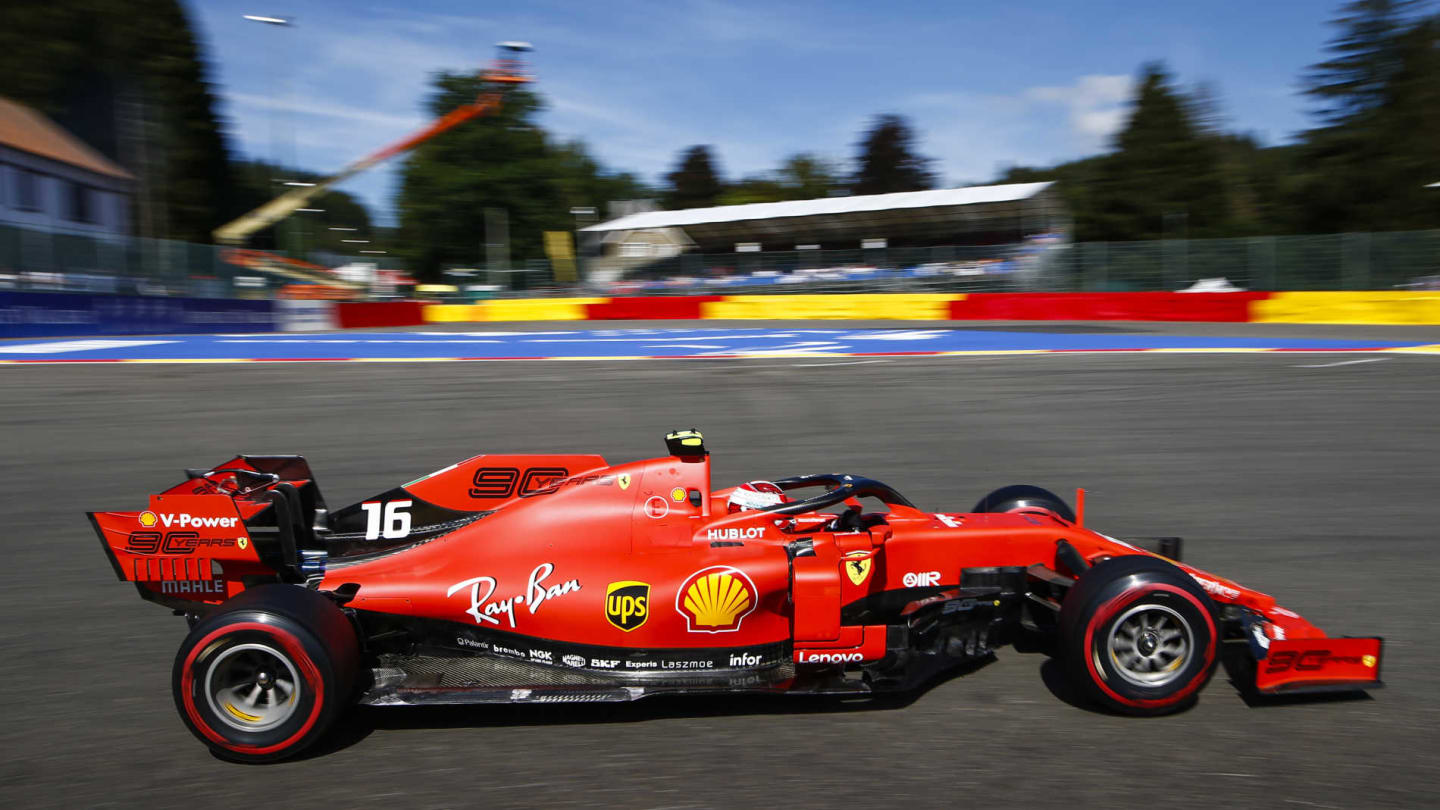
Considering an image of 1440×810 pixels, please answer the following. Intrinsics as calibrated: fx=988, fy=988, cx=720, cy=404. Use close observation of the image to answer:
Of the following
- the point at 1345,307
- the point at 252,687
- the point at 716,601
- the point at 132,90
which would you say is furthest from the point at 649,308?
the point at 132,90

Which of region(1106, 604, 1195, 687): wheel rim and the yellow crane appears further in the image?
the yellow crane

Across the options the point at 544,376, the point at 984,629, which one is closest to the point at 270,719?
the point at 984,629

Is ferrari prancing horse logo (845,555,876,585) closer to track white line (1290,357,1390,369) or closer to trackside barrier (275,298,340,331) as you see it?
track white line (1290,357,1390,369)

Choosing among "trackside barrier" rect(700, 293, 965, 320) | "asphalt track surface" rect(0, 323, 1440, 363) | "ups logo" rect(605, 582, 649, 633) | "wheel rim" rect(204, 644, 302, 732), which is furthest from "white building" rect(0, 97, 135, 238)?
"ups logo" rect(605, 582, 649, 633)

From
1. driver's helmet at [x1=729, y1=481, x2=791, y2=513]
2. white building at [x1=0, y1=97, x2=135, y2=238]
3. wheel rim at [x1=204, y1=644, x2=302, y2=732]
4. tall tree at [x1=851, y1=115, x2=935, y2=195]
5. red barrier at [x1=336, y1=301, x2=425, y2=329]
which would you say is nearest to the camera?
wheel rim at [x1=204, y1=644, x2=302, y2=732]

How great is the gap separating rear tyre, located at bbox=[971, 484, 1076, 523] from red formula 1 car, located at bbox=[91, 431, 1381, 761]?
0.45m

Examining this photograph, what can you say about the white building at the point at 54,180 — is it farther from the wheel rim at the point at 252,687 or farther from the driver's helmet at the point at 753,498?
the driver's helmet at the point at 753,498

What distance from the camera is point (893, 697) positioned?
3.65 metres

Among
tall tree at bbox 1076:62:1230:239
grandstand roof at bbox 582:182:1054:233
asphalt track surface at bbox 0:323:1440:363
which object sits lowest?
asphalt track surface at bbox 0:323:1440:363

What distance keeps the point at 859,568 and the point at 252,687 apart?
213cm

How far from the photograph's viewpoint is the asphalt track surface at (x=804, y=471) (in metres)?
3.07

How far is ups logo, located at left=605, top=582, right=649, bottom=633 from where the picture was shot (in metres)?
3.47

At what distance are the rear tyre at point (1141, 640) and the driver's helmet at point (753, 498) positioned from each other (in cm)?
121

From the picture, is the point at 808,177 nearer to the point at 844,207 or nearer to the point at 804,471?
the point at 844,207
